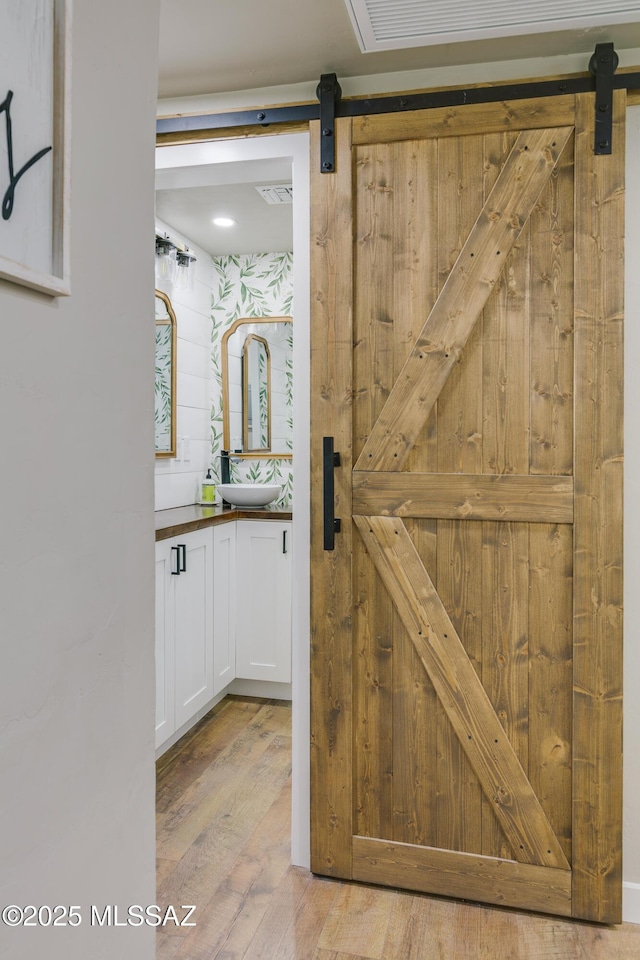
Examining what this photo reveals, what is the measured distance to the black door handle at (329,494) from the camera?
2.03m

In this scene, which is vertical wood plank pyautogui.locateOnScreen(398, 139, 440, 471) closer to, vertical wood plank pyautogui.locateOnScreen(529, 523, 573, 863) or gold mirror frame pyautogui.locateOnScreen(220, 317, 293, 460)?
vertical wood plank pyautogui.locateOnScreen(529, 523, 573, 863)

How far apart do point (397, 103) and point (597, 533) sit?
1.40 meters

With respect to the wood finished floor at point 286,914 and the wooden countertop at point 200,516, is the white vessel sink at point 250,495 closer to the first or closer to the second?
the wooden countertop at point 200,516

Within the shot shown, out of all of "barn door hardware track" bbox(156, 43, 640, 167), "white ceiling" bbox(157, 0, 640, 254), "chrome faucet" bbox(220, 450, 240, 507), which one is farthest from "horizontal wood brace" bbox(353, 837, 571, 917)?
"chrome faucet" bbox(220, 450, 240, 507)

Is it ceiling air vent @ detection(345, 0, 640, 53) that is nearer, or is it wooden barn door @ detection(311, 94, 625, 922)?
ceiling air vent @ detection(345, 0, 640, 53)

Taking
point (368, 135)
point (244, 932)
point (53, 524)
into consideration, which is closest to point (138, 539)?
point (53, 524)

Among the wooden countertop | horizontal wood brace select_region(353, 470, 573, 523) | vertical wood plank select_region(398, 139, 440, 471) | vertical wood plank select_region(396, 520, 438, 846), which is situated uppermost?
vertical wood plank select_region(398, 139, 440, 471)

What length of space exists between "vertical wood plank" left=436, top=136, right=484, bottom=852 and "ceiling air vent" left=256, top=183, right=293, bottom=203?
1.09 meters

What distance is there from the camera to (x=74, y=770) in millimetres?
751

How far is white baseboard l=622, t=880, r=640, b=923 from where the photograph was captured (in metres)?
1.92

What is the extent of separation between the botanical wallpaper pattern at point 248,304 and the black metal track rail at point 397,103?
A: 1.74 metres

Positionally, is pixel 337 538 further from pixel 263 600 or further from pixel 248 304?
pixel 248 304

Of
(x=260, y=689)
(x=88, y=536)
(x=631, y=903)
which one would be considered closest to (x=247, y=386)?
(x=260, y=689)

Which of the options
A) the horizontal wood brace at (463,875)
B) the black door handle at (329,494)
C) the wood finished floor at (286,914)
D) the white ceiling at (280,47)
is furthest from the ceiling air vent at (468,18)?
the wood finished floor at (286,914)
